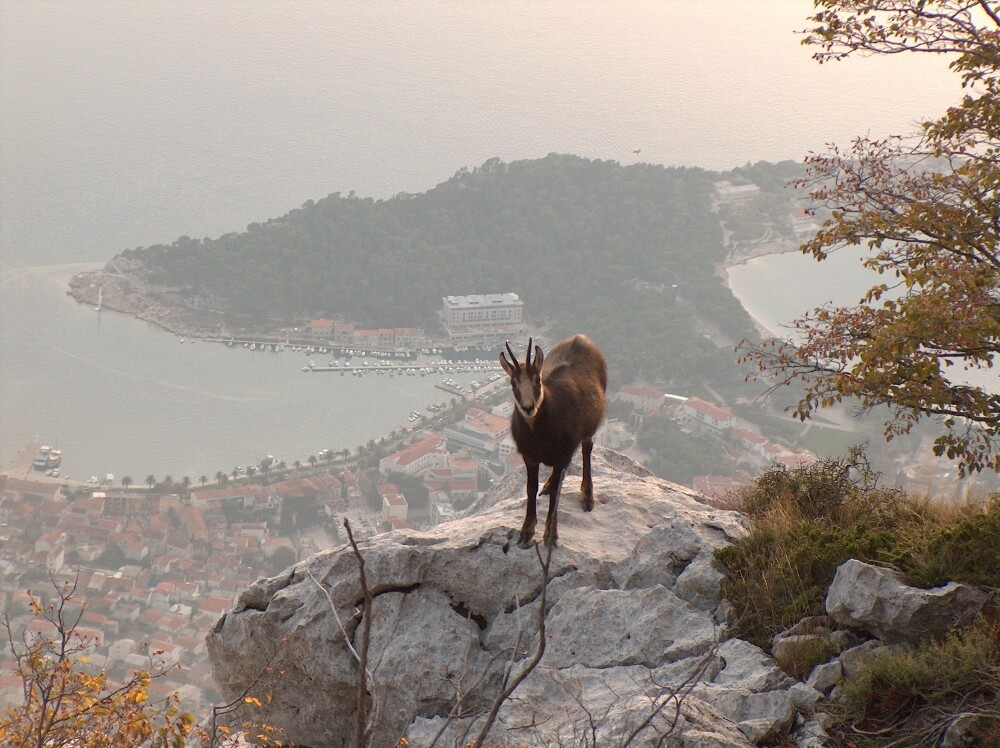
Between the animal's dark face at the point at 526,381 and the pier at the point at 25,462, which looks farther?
the pier at the point at 25,462

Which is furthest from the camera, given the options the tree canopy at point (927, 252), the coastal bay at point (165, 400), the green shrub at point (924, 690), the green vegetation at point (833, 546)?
the coastal bay at point (165, 400)

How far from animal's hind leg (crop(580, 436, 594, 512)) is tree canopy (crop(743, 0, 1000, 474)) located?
168 cm

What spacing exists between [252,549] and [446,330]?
1332cm

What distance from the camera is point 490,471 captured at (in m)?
29.0

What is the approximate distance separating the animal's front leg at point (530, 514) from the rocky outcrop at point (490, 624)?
92 millimetres

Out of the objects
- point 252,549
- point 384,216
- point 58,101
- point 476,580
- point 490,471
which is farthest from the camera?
point 58,101

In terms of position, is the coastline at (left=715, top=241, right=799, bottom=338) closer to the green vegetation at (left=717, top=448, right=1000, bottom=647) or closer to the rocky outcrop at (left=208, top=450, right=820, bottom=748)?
the green vegetation at (left=717, top=448, right=1000, bottom=647)

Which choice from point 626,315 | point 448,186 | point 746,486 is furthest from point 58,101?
point 746,486

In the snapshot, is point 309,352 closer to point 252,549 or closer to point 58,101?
point 252,549

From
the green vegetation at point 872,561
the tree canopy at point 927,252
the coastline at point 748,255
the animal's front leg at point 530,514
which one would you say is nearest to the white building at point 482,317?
the coastline at point 748,255

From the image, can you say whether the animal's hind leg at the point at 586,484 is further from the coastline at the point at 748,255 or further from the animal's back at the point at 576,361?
the coastline at the point at 748,255

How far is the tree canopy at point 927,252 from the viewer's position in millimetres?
6848

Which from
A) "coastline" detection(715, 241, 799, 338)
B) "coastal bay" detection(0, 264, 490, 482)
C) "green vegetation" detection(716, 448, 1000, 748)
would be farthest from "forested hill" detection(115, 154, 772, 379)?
"green vegetation" detection(716, 448, 1000, 748)

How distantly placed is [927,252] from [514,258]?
116 ft
